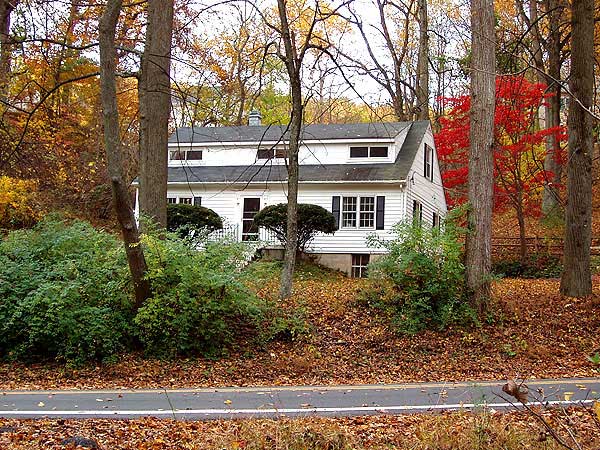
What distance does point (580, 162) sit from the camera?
15422 mm

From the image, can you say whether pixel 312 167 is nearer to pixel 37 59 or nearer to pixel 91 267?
pixel 37 59

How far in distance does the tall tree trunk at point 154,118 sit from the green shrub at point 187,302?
170 cm

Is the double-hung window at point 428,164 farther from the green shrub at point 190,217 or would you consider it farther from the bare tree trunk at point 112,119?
the bare tree trunk at point 112,119

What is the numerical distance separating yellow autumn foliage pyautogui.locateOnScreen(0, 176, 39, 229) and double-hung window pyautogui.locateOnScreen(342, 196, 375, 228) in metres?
11.4

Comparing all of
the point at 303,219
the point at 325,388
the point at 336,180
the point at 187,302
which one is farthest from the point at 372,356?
the point at 336,180

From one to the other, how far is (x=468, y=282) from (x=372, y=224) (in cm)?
1287

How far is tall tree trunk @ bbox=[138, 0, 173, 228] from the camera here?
13977 millimetres

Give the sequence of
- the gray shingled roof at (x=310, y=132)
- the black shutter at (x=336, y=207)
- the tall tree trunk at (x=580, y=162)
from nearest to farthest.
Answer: the tall tree trunk at (x=580, y=162) < the black shutter at (x=336, y=207) < the gray shingled roof at (x=310, y=132)

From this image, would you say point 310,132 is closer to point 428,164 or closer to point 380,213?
point 380,213

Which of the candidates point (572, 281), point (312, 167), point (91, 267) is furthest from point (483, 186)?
point (312, 167)

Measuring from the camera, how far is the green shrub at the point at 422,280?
1380 cm

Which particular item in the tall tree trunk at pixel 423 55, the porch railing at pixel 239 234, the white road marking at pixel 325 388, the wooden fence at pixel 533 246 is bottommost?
the white road marking at pixel 325 388

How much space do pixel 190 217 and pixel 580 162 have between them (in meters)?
14.2

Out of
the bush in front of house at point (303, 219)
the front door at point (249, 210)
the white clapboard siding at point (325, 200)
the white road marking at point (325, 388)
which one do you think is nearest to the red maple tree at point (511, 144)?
the white clapboard siding at point (325, 200)
